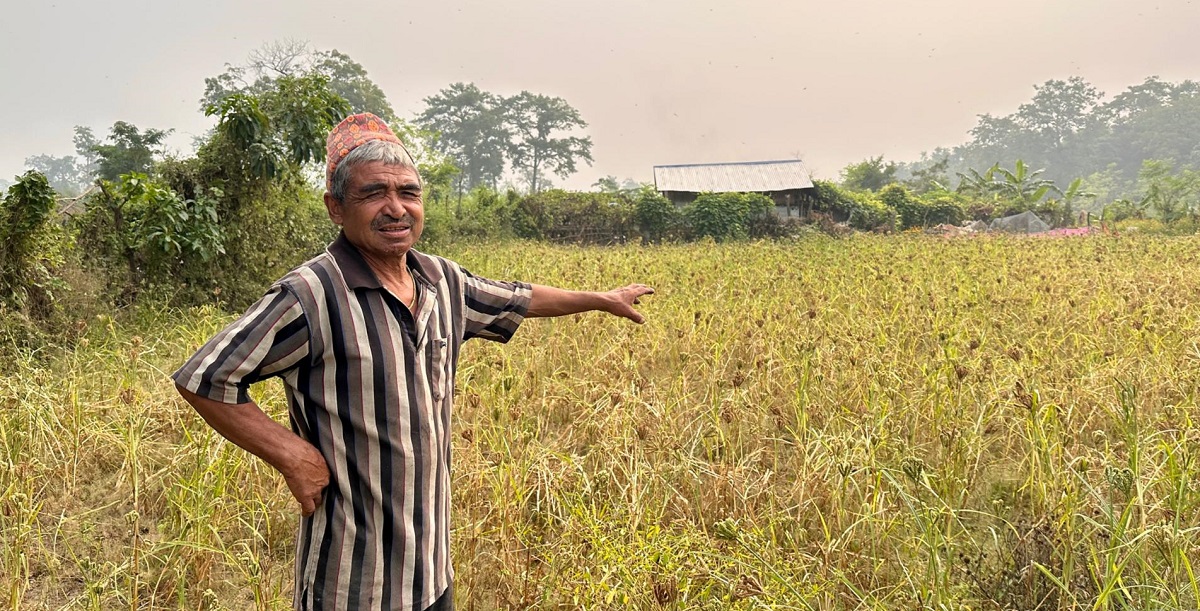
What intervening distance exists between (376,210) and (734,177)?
2392 cm

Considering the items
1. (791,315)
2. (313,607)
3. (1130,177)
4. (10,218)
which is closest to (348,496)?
(313,607)

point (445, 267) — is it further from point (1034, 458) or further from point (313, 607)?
point (1034, 458)

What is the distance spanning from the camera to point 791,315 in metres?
A: 4.58

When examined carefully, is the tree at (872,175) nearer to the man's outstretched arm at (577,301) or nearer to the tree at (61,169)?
the man's outstretched arm at (577,301)

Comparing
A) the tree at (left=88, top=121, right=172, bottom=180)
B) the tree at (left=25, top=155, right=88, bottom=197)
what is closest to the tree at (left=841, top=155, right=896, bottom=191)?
the tree at (left=88, top=121, right=172, bottom=180)

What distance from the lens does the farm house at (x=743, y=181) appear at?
2266 centimetres

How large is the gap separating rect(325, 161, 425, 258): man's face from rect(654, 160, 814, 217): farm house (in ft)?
69.0

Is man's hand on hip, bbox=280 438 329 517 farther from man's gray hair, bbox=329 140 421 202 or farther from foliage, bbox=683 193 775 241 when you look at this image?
foliage, bbox=683 193 775 241

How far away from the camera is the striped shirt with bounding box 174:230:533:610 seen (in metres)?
1.11

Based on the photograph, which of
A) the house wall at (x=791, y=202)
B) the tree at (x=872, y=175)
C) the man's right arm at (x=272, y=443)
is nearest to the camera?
the man's right arm at (x=272, y=443)

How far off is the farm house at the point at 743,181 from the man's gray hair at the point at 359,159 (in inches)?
827

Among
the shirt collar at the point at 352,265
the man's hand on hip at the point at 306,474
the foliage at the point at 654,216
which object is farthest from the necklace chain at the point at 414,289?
the foliage at the point at 654,216

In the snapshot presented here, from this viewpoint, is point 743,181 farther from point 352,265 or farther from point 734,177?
A: point 352,265

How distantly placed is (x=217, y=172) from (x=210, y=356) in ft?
20.2
